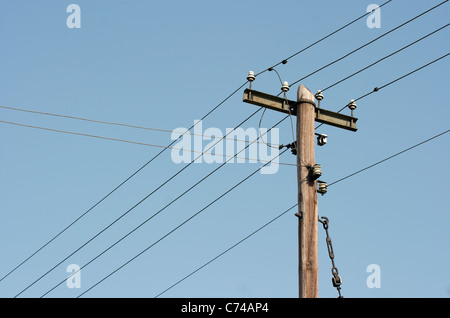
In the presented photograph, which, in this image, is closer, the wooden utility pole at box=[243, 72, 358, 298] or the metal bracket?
the wooden utility pole at box=[243, 72, 358, 298]

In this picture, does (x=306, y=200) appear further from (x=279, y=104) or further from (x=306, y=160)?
(x=279, y=104)

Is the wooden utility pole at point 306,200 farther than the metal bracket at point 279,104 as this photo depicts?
No

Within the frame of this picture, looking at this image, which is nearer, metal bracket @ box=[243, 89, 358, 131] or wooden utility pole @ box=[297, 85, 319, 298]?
wooden utility pole @ box=[297, 85, 319, 298]

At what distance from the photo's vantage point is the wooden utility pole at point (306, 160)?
11.0 meters

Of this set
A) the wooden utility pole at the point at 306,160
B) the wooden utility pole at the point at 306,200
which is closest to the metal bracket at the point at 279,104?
the wooden utility pole at the point at 306,160

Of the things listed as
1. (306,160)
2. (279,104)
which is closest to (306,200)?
(306,160)

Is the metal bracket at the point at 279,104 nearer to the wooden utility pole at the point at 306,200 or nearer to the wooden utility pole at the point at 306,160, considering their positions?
the wooden utility pole at the point at 306,160

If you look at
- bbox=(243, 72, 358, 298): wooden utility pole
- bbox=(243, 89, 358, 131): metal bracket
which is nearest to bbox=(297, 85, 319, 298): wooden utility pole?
bbox=(243, 72, 358, 298): wooden utility pole

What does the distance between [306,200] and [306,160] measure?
2.20 feet

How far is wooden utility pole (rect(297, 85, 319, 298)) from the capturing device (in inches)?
430

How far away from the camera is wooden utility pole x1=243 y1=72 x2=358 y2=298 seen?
36.0 feet

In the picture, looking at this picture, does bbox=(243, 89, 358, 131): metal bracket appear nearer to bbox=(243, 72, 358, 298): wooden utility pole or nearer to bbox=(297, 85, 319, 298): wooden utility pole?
bbox=(243, 72, 358, 298): wooden utility pole

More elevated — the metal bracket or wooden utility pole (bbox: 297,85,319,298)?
the metal bracket
